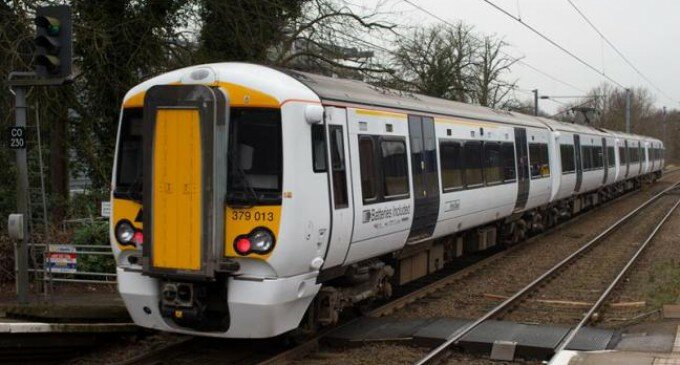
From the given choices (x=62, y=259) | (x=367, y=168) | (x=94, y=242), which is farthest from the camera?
(x=94, y=242)

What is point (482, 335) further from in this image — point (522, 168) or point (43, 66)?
point (522, 168)

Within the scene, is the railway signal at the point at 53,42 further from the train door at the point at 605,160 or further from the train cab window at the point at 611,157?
the train cab window at the point at 611,157

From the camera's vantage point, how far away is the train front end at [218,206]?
621cm

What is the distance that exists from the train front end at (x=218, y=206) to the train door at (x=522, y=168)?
9074mm

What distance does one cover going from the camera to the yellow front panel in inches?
245

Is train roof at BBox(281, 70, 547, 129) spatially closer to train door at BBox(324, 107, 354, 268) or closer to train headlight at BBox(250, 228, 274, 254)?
train door at BBox(324, 107, 354, 268)

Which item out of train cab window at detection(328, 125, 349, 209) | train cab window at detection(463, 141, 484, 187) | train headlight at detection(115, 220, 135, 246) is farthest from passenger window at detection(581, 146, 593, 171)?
train headlight at detection(115, 220, 135, 246)

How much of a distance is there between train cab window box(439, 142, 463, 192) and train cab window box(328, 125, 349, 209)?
3365 millimetres

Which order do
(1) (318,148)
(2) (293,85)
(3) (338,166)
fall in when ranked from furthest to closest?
(3) (338,166) < (1) (318,148) < (2) (293,85)

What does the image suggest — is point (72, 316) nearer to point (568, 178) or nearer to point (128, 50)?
point (128, 50)

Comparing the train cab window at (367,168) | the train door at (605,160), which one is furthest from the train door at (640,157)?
the train cab window at (367,168)

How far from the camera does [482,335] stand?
788 centimetres

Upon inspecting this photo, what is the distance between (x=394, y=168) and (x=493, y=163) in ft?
16.1

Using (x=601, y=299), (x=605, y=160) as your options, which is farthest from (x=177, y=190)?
(x=605, y=160)
